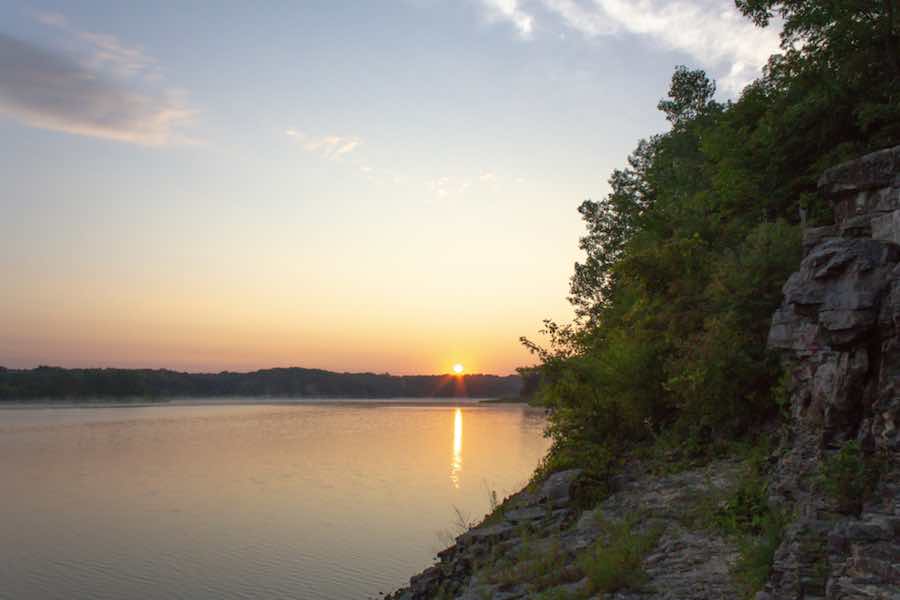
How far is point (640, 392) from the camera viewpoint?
770 inches

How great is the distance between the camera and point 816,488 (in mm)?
8609

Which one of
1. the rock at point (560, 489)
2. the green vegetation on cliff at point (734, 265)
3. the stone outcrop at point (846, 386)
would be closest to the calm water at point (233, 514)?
the rock at point (560, 489)

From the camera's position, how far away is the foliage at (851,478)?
7.98 m

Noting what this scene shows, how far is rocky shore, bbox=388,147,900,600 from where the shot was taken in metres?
7.52

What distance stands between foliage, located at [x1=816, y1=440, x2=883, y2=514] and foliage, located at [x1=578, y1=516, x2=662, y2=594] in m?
2.93

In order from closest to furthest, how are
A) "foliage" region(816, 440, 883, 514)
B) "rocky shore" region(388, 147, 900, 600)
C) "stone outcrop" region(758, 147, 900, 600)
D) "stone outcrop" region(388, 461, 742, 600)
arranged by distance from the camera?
"stone outcrop" region(758, 147, 900, 600), "rocky shore" region(388, 147, 900, 600), "foliage" region(816, 440, 883, 514), "stone outcrop" region(388, 461, 742, 600)

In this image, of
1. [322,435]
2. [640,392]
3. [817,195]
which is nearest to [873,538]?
[640,392]

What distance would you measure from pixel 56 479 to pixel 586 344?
115 ft

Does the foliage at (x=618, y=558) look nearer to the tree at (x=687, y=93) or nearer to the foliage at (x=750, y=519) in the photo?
the foliage at (x=750, y=519)

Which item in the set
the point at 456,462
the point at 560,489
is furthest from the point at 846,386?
the point at 456,462

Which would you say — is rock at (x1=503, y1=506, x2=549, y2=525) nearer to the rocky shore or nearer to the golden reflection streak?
the rocky shore

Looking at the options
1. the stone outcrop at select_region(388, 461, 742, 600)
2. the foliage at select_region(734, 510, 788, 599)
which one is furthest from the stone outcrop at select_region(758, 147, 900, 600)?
the stone outcrop at select_region(388, 461, 742, 600)

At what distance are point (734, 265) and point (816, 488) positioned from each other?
8.23 meters

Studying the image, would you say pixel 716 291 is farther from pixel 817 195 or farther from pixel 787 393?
pixel 817 195
